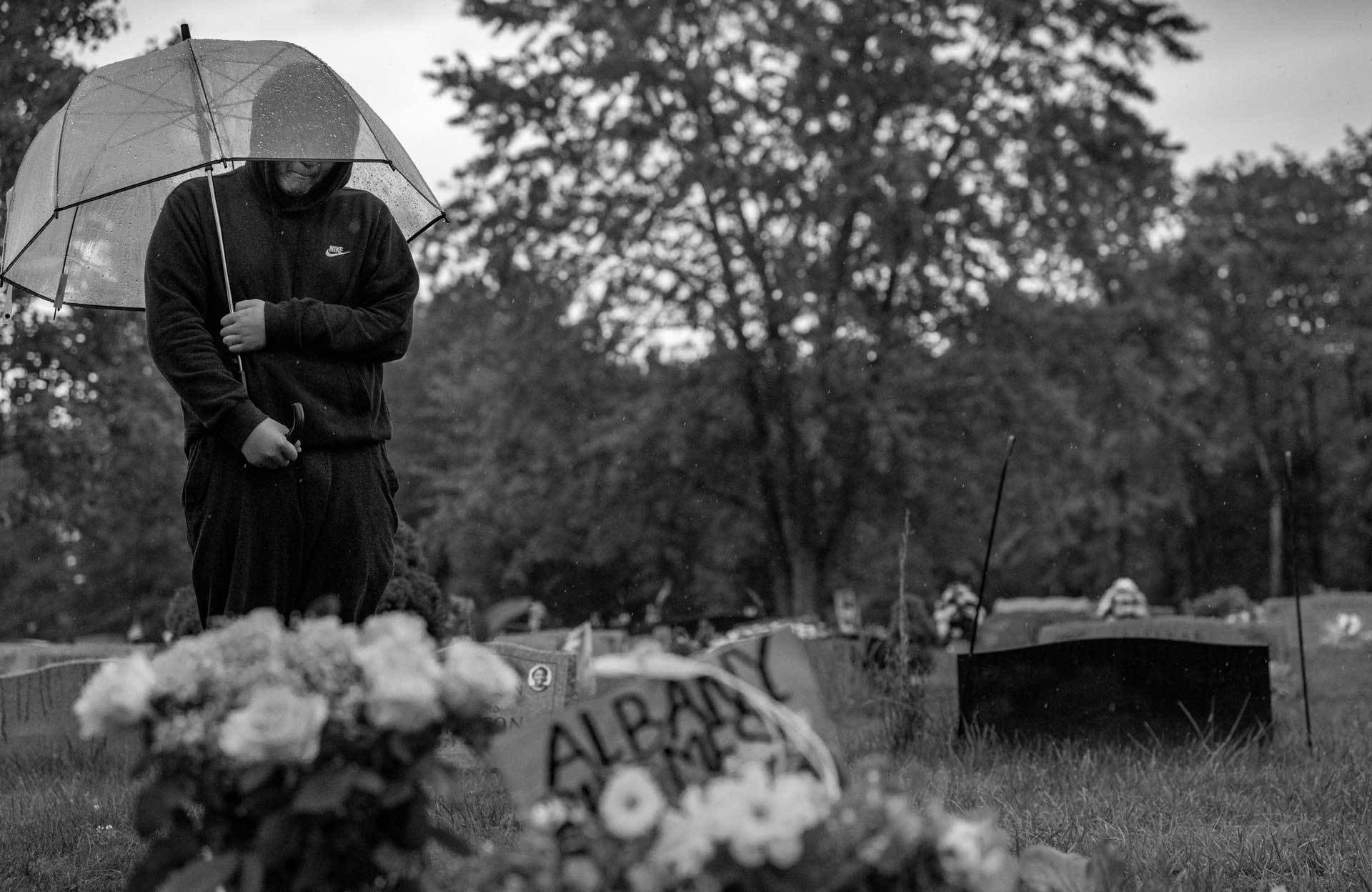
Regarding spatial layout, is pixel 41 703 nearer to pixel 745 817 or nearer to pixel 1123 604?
pixel 745 817

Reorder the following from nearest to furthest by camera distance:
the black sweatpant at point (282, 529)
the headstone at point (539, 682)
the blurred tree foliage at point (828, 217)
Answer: the black sweatpant at point (282, 529) < the headstone at point (539, 682) < the blurred tree foliage at point (828, 217)

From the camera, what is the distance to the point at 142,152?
4.08 meters

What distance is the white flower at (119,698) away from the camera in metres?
1.80

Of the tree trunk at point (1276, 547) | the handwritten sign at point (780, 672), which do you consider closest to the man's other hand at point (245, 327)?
the handwritten sign at point (780, 672)

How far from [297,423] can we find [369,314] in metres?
0.33

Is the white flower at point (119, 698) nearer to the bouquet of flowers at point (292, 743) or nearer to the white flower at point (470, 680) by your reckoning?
the bouquet of flowers at point (292, 743)

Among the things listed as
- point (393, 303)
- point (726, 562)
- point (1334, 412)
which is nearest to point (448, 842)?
point (393, 303)

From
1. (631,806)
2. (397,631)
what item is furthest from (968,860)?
(397,631)

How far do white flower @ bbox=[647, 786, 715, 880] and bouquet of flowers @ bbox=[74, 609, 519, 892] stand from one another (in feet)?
1.05

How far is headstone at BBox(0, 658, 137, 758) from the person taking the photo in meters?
7.20

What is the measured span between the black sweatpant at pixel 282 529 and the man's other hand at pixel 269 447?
11 cm

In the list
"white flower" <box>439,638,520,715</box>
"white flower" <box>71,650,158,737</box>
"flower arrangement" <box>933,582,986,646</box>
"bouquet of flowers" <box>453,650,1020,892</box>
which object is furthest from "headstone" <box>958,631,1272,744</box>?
"flower arrangement" <box>933,582,986,646</box>

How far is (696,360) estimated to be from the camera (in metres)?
19.4

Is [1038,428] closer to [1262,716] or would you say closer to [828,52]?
[828,52]
